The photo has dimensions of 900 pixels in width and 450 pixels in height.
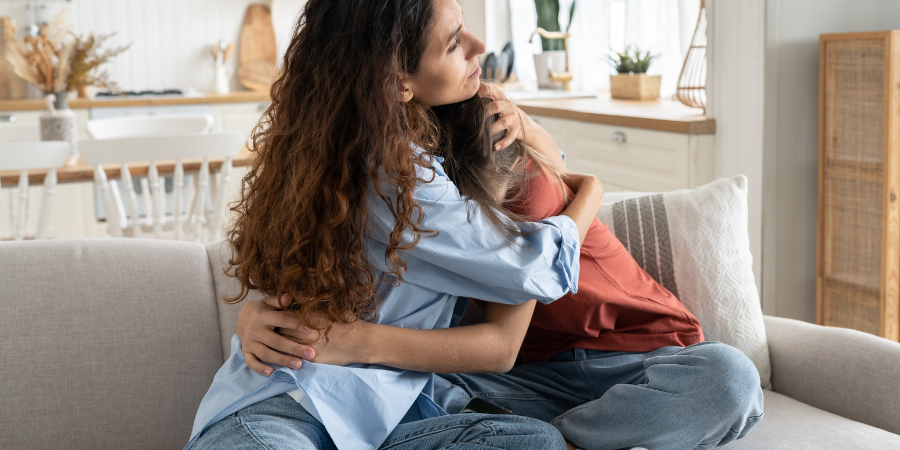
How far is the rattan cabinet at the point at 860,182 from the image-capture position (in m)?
1.87

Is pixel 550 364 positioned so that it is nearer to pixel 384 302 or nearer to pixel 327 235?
pixel 384 302

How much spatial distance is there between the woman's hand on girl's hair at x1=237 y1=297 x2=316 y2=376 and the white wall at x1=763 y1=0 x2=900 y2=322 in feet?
5.09

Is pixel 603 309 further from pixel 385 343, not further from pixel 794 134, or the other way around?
pixel 794 134

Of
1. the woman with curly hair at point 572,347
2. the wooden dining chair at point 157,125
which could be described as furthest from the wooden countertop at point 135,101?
the woman with curly hair at point 572,347

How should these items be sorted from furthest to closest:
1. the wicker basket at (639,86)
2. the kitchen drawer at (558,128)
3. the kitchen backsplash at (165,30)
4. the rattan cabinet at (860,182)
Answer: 1. the kitchen backsplash at (165,30)
2. the wicker basket at (639,86)
3. the kitchen drawer at (558,128)
4. the rattan cabinet at (860,182)

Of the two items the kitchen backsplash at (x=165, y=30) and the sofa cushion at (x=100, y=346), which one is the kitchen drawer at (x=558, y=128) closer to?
the sofa cushion at (x=100, y=346)

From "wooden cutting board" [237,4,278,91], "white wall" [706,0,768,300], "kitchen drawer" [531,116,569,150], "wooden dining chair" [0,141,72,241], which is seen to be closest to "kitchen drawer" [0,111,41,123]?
"wooden cutting board" [237,4,278,91]

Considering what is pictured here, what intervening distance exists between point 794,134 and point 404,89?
4.85 ft

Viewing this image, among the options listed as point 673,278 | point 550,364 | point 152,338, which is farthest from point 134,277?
point 673,278

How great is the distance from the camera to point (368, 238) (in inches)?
41.6

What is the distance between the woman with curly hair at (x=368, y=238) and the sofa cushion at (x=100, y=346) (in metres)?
0.21

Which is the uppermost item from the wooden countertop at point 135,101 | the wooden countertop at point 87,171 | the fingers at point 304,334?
the wooden countertop at point 135,101

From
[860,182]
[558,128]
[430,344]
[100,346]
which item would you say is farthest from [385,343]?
[558,128]

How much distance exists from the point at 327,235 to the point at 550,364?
47cm
